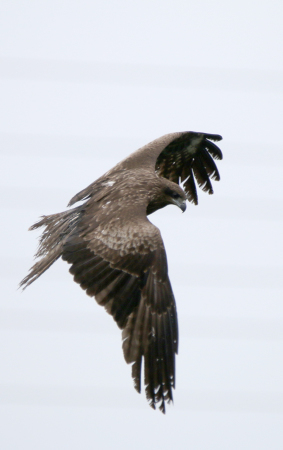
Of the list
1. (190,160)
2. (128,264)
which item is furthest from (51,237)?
(190,160)

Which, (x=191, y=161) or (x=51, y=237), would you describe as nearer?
(x=51, y=237)

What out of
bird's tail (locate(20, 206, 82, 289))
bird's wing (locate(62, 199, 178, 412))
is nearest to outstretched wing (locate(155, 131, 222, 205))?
bird's tail (locate(20, 206, 82, 289))

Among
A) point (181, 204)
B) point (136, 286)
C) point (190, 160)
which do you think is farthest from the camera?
point (190, 160)

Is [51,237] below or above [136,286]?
above

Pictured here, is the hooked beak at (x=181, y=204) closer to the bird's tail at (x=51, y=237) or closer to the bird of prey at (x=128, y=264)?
the bird of prey at (x=128, y=264)

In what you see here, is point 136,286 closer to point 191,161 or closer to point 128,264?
point 128,264

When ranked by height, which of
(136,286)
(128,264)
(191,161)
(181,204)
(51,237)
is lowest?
(136,286)

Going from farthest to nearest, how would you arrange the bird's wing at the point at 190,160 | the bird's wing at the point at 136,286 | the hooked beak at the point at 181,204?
1. the bird's wing at the point at 190,160
2. the hooked beak at the point at 181,204
3. the bird's wing at the point at 136,286

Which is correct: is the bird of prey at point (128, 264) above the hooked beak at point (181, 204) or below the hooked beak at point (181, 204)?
below

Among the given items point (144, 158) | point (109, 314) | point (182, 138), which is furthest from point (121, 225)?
point (182, 138)

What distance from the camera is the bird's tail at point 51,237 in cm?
810

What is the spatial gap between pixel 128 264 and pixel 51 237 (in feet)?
4.57

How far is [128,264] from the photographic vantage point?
303 inches

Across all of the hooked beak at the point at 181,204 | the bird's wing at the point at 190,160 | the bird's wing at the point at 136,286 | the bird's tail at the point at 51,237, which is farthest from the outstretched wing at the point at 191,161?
the bird's wing at the point at 136,286
